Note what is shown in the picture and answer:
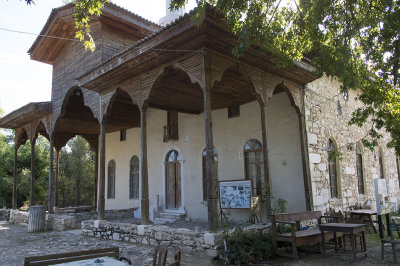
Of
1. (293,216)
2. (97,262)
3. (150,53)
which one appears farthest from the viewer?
(150,53)

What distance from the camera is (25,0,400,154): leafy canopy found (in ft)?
18.4

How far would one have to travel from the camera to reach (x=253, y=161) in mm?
9969

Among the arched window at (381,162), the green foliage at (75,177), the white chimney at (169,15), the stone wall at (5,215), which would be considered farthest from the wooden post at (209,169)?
the green foliage at (75,177)

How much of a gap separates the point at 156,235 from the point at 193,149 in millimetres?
4766

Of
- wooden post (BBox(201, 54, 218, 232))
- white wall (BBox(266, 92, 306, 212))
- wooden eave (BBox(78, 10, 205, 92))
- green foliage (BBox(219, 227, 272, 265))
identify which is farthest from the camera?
white wall (BBox(266, 92, 306, 212))

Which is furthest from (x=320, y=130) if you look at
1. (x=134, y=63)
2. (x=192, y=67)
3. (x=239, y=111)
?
(x=134, y=63)

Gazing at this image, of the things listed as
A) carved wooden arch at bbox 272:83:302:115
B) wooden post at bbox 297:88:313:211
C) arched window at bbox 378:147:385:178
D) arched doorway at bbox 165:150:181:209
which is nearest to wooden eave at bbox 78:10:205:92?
carved wooden arch at bbox 272:83:302:115

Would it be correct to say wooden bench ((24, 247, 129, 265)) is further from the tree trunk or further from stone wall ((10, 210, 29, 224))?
stone wall ((10, 210, 29, 224))

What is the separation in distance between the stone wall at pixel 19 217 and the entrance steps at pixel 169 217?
588 cm

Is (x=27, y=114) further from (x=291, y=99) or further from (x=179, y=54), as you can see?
(x=291, y=99)

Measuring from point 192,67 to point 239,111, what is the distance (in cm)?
414

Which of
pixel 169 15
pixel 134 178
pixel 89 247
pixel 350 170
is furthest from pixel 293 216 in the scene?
pixel 169 15

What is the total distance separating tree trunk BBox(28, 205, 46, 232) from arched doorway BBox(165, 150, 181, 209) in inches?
177

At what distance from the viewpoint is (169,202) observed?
39.8ft
